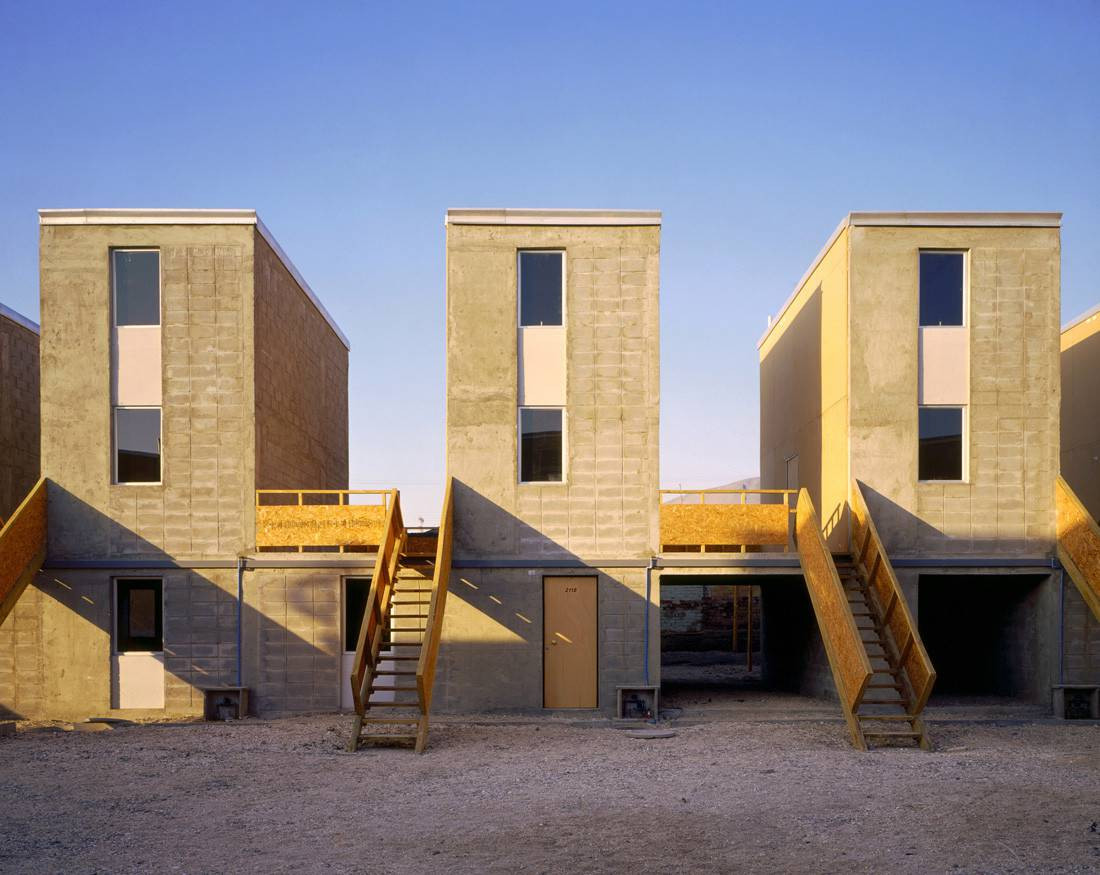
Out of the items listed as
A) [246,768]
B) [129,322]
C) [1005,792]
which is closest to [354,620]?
[246,768]

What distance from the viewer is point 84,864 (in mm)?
8719

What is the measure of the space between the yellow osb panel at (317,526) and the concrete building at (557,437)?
1.46m

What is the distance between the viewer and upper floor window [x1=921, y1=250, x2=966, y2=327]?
17.6 m

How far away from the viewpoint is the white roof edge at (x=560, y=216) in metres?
17.1

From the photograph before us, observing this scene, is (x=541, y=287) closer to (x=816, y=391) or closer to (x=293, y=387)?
(x=293, y=387)

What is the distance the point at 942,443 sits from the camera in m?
17.5

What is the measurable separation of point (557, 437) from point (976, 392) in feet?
23.3

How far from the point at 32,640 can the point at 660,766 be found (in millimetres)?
10714

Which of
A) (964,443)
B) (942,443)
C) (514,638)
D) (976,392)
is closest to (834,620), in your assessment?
(942,443)

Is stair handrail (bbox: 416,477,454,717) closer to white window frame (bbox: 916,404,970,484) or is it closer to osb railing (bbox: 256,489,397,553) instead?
osb railing (bbox: 256,489,397,553)

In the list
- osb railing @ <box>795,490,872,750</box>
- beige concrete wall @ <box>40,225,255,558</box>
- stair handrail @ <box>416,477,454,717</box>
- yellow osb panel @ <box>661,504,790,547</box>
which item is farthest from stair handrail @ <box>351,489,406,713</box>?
osb railing @ <box>795,490,872,750</box>

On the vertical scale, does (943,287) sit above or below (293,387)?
above

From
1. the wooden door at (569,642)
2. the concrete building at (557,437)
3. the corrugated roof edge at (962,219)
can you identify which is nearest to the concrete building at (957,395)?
the corrugated roof edge at (962,219)

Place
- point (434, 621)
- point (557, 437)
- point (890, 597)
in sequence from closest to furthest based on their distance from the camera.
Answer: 1. point (434, 621)
2. point (890, 597)
3. point (557, 437)
